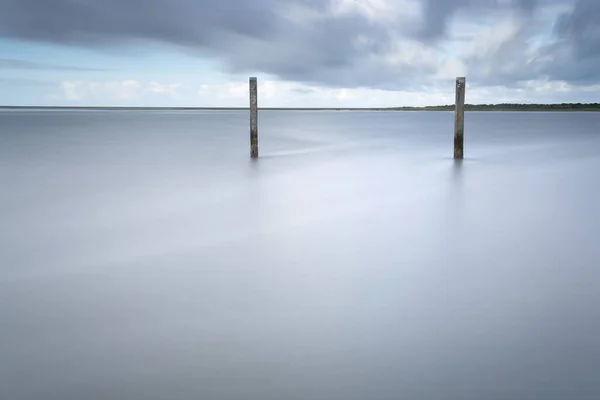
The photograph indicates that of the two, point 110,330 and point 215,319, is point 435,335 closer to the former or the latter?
point 215,319

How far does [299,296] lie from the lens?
14.4 feet

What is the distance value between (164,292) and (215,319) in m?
0.83

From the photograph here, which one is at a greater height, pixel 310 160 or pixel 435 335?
pixel 310 160

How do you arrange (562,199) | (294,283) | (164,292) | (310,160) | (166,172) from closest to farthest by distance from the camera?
(164,292)
(294,283)
(562,199)
(166,172)
(310,160)

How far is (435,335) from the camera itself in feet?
11.6

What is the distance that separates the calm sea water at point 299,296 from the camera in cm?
296

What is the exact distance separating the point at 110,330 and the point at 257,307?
1146 mm

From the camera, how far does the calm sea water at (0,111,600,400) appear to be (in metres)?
2.96

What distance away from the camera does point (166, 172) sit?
14016 millimetres

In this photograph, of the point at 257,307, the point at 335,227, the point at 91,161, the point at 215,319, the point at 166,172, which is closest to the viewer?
the point at 215,319

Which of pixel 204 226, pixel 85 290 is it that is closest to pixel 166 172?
pixel 204 226

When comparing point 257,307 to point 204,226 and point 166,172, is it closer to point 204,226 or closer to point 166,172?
point 204,226

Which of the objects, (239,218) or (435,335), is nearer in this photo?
(435,335)

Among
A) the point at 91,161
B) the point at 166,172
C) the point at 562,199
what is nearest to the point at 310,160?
the point at 166,172
